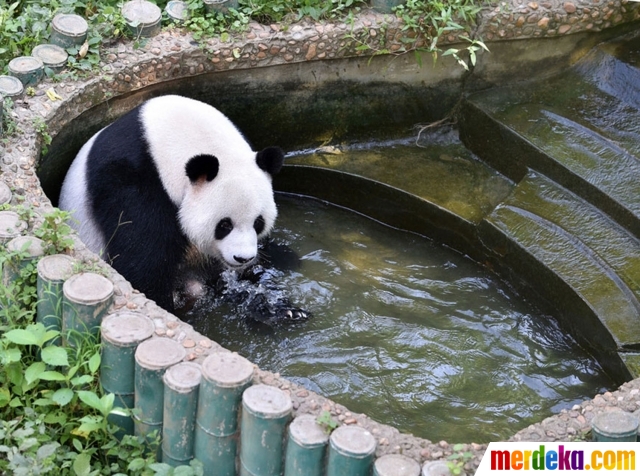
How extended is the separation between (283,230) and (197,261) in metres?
0.89

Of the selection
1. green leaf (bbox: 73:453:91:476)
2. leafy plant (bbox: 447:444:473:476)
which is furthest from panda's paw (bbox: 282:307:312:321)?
leafy plant (bbox: 447:444:473:476)

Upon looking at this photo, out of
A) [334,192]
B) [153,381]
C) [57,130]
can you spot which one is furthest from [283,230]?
[153,381]

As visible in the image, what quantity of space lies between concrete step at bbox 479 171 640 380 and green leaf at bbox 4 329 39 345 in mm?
2993

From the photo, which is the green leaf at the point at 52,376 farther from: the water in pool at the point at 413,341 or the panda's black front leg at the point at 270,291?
the panda's black front leg at the point at 270,291

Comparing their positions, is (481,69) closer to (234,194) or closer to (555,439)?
(234,194)

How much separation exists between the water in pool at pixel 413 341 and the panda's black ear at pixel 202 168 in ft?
3.30

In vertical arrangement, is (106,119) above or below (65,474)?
above

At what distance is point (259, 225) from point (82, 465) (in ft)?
5.77

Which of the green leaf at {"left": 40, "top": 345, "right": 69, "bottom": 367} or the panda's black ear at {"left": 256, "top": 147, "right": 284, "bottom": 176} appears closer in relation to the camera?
the green leaf at {"left": 40, "top": 345, "right": 69, "bottom": 367}

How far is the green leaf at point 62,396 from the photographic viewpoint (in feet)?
11.2

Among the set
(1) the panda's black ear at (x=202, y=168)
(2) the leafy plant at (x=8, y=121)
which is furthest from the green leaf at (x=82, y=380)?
(2) the leafy plant at (x=8, y=121)

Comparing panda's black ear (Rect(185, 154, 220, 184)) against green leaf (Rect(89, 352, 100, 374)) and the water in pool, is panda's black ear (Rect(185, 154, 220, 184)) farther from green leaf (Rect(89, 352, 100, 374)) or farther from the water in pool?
green leaf (Rect(89, 352, 100, 374))

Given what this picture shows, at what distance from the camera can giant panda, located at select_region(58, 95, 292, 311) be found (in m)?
4.46

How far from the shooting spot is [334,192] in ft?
20.0
